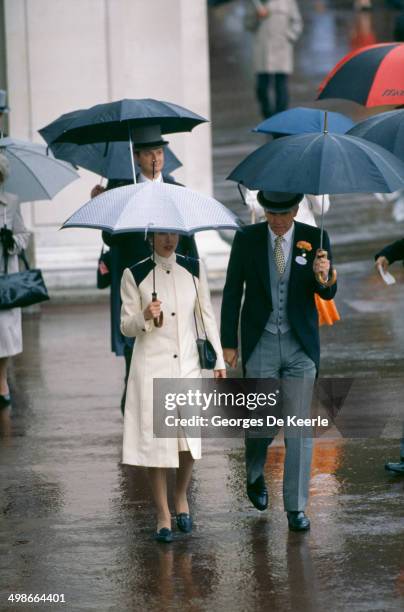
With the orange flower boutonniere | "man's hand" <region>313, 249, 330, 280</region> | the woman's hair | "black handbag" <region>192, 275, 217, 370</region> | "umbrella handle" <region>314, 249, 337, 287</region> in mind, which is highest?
the woman's hair

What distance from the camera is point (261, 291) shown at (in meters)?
7.27

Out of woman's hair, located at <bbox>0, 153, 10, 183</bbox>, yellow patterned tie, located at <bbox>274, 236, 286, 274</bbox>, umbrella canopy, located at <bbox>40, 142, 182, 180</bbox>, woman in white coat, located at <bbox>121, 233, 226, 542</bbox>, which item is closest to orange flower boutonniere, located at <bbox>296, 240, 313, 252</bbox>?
yellow patterned tie, located at <bbox>274, 236, 286, 274</bbox>

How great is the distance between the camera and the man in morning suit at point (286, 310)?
23.7 feet

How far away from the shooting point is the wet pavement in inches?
256

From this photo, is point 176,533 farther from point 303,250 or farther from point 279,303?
point 303,250

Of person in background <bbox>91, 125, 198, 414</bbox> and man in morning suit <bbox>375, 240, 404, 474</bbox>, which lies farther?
person in background <bbox>91, 125, 198, 414</bbox>

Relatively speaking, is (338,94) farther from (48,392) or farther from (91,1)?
(91,1)

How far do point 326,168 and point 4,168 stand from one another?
11.3ft

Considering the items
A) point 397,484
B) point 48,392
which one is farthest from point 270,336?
point 48,392

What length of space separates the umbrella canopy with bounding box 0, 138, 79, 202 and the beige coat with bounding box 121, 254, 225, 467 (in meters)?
2.88

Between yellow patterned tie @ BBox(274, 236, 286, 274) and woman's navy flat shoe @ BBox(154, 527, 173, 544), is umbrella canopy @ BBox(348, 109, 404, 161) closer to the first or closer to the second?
yellow patterned tie @ BBox(274, 236, 286, 274)

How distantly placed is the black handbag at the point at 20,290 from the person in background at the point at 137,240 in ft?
3.11

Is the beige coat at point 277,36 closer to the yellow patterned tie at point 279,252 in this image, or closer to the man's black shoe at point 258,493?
the yellow patterned tie at point 279,252

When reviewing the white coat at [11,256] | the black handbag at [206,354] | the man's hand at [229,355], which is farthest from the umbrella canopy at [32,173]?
the black handbag at [206,354]
